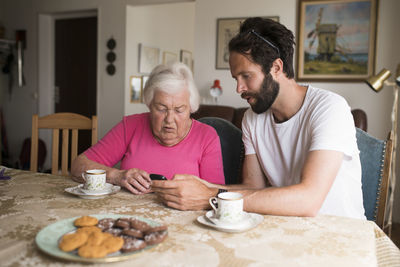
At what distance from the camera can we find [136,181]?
1.40 meters

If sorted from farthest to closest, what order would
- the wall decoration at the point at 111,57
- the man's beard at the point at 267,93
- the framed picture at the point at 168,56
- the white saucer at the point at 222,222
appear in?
the framed picture at the point at 168,56
the wall decoration at the point at 111,57
the man's beard at the point at 267,93
the white saucer at the point at 222,222

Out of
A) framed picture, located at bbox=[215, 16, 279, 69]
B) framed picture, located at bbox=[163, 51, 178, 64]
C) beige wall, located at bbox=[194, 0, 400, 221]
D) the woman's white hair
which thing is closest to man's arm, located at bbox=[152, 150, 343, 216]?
the woman's white hair

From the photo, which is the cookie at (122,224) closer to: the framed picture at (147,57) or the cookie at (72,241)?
the cookie at (72,241)

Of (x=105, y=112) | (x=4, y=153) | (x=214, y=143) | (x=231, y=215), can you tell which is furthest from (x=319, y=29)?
(x=4, y=153)

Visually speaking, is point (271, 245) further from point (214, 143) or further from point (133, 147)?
point (133, 147)

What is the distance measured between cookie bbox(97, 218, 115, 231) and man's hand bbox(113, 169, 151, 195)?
1.37 ft

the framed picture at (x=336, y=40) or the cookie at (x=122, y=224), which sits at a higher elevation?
the framed picture at (x=336, y=40)

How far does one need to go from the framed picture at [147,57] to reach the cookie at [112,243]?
4409mm

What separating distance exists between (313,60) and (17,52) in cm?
416

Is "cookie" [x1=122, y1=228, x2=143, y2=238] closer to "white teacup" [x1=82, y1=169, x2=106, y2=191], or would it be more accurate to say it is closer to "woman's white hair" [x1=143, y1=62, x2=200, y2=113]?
"white teacup" [x1=82, y1=169, x2=106, y2=191]

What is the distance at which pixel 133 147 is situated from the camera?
72.0 inches

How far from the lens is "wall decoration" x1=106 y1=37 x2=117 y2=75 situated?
191 inches

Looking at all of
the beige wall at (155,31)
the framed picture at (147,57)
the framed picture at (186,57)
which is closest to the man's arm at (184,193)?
the beige wall at (155,31)

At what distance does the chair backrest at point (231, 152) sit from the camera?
188 cm
